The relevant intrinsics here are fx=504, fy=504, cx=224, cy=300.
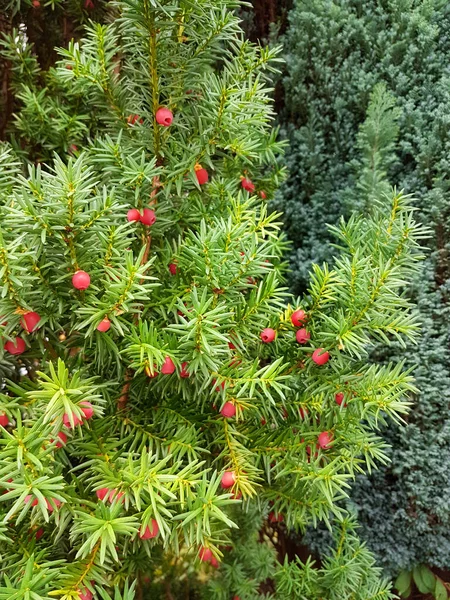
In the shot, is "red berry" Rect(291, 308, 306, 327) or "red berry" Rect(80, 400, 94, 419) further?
"red berry" Rect(291, 308, 306, 327)

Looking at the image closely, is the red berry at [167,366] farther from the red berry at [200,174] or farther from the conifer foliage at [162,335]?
the red berry at [200,174]

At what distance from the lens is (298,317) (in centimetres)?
75

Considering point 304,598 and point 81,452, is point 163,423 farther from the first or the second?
point 304,598

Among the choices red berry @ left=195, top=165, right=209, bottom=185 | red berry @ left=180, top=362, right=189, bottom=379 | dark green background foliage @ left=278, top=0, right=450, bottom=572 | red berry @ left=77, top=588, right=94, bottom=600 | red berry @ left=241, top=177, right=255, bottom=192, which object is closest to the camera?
red berry @ left=77, top=588, right=94, bottom=600

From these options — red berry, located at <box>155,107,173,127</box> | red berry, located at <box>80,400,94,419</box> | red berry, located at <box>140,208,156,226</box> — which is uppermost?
red berry, located at <box>155,107,173,127</box>

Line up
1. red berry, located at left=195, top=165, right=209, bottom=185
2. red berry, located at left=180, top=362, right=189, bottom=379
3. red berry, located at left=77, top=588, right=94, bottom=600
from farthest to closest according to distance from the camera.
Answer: red berry, located at left=195, top=165, right=209, bottom=185 → red berry, located at left=180, top=362, right=189, bottom=379 → red berry, located at left=77, top=588, right=94, bottom=600

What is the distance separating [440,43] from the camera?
1234 mm

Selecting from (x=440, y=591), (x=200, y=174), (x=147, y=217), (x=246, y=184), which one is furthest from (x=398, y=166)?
(x=440, y=591)

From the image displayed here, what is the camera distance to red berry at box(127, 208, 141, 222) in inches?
27.8

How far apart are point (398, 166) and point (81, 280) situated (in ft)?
3.22

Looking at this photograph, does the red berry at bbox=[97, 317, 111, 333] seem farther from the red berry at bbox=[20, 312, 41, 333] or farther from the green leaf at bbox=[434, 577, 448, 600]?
the green leaf at bbox=[434, 577, 448, 600]

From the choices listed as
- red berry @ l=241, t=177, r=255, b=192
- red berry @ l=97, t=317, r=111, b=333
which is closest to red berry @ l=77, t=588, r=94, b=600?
red berry @ l=97, t=317, r=111, b=333

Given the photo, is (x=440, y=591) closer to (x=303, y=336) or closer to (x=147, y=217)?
(x=303, y=336)

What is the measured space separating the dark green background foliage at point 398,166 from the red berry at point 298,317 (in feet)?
1.92
